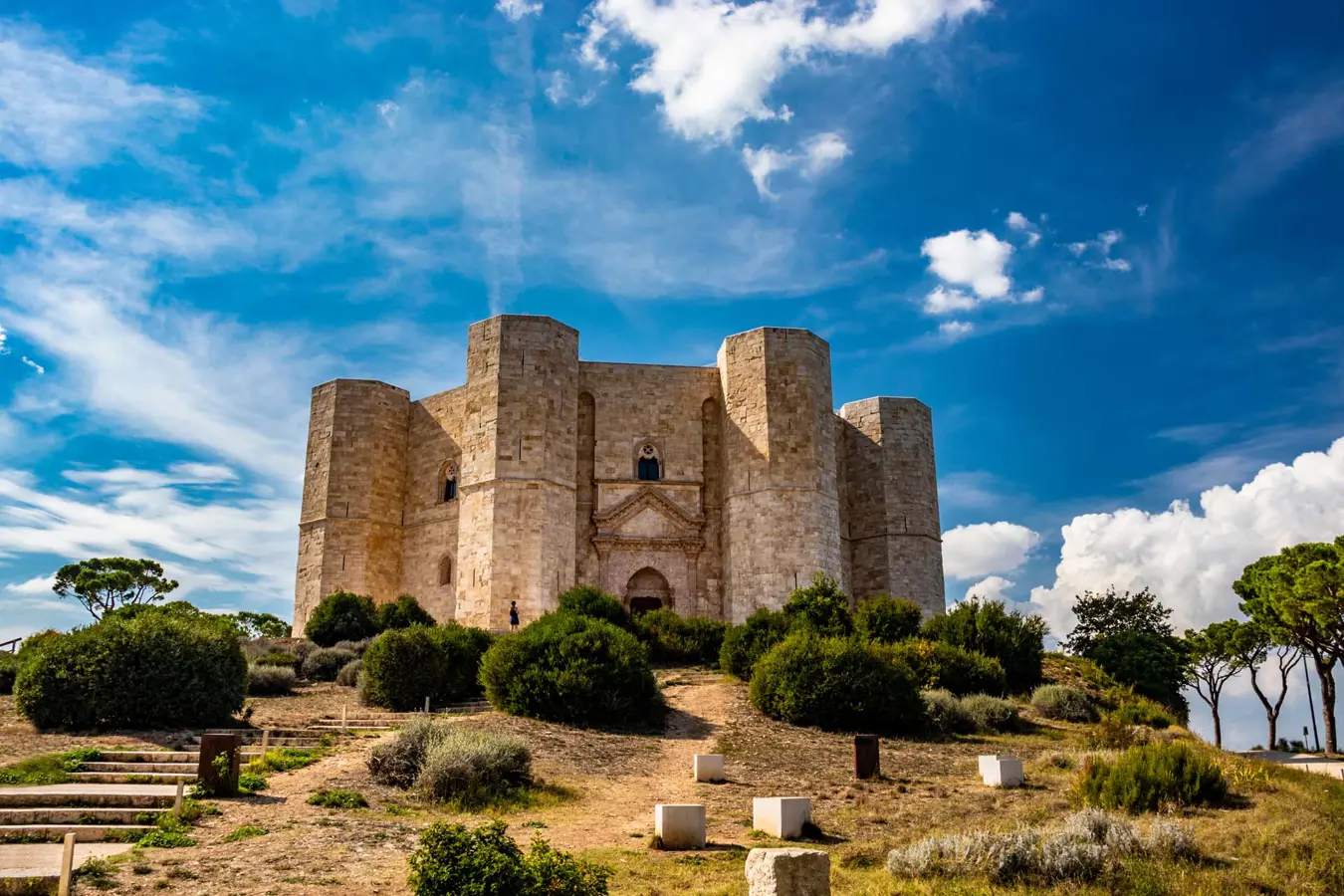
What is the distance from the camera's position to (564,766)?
514 inches

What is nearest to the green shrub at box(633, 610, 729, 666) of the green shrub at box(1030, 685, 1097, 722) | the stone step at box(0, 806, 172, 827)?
the green shrub at box(1030, 685, 1097, 722)

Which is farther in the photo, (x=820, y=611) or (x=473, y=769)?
(x=820, y=611)

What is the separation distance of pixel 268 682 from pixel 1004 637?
15.1 meters

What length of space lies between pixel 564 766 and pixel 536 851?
20.8 ft

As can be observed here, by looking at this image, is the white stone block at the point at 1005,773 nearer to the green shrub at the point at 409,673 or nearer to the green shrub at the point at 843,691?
the green shrub at the point at 843,691

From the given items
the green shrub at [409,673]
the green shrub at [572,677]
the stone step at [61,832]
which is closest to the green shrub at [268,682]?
the green shrub at [409,673]

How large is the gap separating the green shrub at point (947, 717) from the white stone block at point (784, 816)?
7.10m

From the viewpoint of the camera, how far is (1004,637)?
836 inches

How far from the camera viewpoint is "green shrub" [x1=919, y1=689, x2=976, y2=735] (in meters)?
16.4

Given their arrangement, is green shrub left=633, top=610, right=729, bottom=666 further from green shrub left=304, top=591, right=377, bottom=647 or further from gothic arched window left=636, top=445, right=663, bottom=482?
green shrub left=304, top=591, right=377, bottom=647

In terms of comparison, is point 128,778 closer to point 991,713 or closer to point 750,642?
point 750,642

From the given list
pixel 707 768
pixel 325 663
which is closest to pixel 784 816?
pixel 707 768

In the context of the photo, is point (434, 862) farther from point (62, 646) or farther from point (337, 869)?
point (62, 646)

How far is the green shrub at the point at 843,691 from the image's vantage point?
1609 cm
